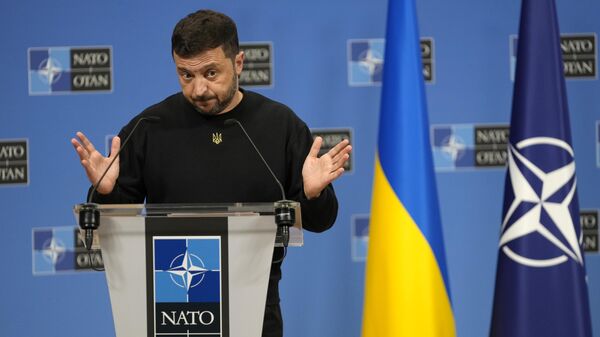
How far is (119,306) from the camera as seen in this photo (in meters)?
1.71

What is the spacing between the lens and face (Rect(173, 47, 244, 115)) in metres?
2.12

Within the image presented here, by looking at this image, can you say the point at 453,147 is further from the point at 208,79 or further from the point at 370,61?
the point at 208,79

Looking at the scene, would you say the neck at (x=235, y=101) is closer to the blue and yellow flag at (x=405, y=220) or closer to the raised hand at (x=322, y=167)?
the raised hand at (x=322, y=167)

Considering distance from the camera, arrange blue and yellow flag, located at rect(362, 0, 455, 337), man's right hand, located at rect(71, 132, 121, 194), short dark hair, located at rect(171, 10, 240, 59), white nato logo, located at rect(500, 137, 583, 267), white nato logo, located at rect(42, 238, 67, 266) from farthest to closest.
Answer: white nato logo, located at rect(42, 238, 67, 266)
blue and yellow flag, located at rect(362, 0, 455, 337)
white nato logo, located at rect(500, 137, 583, 267)
short dark hair, located at rect(171, 10, 240, 59)
man's right hand, located at rect(71, 132, 121, 194)

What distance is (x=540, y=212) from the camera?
280cm

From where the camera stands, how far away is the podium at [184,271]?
1.70 meters

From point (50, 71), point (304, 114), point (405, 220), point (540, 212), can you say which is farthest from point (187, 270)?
point (50, 71)

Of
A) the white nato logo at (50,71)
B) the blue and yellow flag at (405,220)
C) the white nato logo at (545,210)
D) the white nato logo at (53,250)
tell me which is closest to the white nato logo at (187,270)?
the blue and yellow flag at (405,220)

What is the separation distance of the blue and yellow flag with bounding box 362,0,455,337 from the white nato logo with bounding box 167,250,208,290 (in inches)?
53.6

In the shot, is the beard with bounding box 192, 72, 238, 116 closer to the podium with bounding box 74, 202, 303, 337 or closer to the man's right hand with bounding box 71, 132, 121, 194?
the man's right hand with bounding box 71, 132, 121, 194

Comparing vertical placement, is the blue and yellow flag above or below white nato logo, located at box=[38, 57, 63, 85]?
below

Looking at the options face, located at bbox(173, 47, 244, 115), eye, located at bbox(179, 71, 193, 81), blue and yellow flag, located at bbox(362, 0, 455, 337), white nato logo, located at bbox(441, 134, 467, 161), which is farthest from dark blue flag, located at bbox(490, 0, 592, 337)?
eye, located at bbox(179, 71, 193, 81)

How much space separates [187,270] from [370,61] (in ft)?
6.60

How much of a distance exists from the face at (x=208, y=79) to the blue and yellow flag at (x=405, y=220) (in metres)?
0.95
